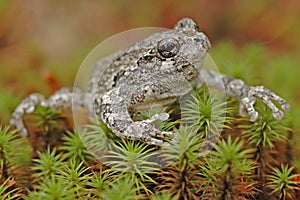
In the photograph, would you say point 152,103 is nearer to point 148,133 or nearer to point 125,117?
point 125,117

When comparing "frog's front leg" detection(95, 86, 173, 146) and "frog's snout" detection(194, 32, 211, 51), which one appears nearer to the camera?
"frog's front leg" detection(95, 86, 173, 146)

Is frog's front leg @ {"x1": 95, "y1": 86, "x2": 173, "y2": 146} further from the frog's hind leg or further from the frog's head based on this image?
the frog's hind leg

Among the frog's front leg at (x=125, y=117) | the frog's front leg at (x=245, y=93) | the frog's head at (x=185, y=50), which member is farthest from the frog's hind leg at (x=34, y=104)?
the frog's front leg at (x=245, y=93)

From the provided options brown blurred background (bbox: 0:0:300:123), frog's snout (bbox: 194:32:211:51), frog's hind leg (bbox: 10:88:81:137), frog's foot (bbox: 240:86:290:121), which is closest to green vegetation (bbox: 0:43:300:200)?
frog's foot (bbox: 240:86:290:121)

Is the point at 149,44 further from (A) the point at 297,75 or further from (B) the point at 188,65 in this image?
(A) the point at 297,75

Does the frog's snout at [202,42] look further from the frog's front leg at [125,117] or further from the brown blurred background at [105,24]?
the brown blurred background at [105,24]

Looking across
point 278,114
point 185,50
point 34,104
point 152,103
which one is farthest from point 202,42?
point 34,104
